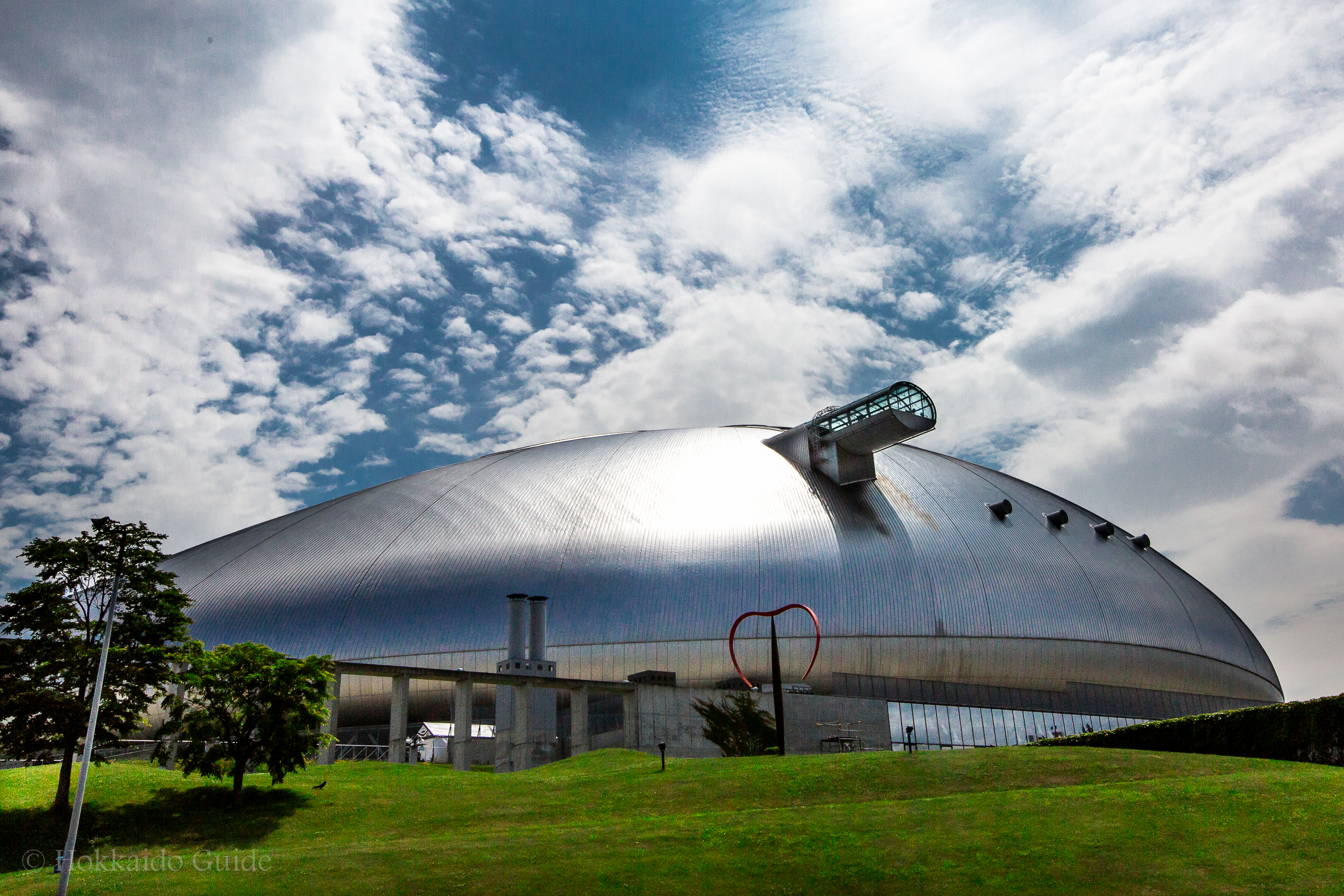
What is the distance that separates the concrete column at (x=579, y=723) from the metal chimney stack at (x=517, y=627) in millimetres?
3142

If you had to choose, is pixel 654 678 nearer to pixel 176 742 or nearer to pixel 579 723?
pixel 579 723

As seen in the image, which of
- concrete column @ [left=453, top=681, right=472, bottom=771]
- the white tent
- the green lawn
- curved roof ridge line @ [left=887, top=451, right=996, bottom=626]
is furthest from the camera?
curved roof ridge line @ [left=887, top=451, right=996, bottom=626]

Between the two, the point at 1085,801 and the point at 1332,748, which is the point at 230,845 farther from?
the point at 1332,748

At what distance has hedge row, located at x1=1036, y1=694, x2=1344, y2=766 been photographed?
101 feet

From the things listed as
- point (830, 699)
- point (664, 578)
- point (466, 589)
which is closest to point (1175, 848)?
point (830, 699)

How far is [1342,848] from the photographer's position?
19062 millimetres

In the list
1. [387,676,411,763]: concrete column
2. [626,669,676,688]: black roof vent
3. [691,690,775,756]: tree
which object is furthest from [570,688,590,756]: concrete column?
[387,676,411,763]: concrete column

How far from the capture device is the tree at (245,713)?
106 ft

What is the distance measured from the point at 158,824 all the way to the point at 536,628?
22.7 metres

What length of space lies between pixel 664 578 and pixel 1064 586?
78.5ft

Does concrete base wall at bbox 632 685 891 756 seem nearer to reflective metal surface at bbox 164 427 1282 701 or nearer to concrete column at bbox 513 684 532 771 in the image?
reflective metal surface at bbox 164 427 1282 701

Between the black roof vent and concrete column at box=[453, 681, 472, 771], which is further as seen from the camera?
the black roof vent

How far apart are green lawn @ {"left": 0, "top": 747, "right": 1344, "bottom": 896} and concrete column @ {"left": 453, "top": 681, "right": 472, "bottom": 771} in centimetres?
1098

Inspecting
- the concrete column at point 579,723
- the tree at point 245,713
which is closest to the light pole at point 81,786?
the tree at point 245,713
